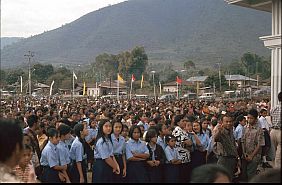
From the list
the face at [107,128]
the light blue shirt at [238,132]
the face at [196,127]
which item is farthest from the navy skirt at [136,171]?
the light blue shirt at [238,132]

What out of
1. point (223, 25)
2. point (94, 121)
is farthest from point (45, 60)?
point (94, 121)

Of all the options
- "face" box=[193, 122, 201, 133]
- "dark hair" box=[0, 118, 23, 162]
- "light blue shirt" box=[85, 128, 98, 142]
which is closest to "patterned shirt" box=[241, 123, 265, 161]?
"face" box=[193, 122, 201, 133]

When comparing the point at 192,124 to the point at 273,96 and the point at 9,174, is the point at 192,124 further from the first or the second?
the point at 9,174

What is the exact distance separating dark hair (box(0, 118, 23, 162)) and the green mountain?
122514 mm

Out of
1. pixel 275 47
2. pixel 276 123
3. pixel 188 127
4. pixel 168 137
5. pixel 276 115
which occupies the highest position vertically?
pixel 275 47

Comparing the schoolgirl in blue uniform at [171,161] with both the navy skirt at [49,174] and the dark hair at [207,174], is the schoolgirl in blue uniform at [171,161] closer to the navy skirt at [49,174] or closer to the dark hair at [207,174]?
the navy skirt at [49,174]

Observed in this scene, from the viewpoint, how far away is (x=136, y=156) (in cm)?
659

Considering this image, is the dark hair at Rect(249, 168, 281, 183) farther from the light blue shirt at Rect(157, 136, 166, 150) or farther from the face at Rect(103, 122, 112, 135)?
the light blue shirt at Rect(157, 136, 166, 150)

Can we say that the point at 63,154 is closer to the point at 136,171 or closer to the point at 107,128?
the point at 107,128

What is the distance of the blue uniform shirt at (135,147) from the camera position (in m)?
6.61

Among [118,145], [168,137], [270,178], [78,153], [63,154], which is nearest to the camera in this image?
[270,178]

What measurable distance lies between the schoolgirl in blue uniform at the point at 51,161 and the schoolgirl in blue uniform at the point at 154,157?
1.37 meters

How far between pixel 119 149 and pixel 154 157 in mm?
550

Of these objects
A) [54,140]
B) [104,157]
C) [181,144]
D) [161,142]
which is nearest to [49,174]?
[54,140]
